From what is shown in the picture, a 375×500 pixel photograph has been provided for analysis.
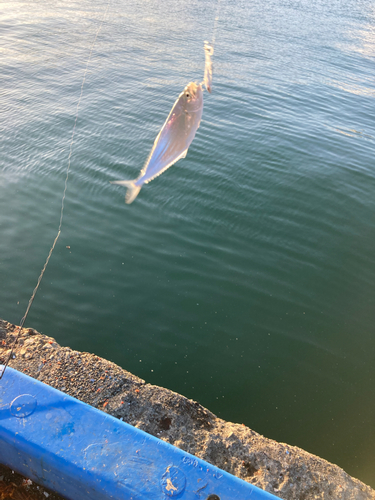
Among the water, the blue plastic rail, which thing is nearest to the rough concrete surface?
the blue plastic rail

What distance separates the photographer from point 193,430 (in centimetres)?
296

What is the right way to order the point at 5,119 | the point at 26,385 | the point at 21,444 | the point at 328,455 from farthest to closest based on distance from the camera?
the point at 5,119 → the point at 328,455 → the point at 26,385 → the point at 21,444

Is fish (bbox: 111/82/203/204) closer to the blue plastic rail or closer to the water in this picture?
the blue plastic rail

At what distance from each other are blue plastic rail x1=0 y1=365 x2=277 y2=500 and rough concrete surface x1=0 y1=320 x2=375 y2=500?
0.59 m

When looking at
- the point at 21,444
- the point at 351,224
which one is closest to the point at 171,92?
the point at 351,224

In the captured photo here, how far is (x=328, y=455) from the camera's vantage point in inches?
149

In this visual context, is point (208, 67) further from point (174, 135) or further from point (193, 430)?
point (193, 430)

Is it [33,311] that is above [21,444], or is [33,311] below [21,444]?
below

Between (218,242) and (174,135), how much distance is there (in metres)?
4.30

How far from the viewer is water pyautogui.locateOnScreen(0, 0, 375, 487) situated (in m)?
4.30

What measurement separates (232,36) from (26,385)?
1770 cm

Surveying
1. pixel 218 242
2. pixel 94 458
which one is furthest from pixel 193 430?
pixel 218 242

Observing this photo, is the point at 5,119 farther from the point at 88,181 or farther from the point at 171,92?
the point at 171,92

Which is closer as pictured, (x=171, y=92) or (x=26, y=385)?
(x=26, y=385)
